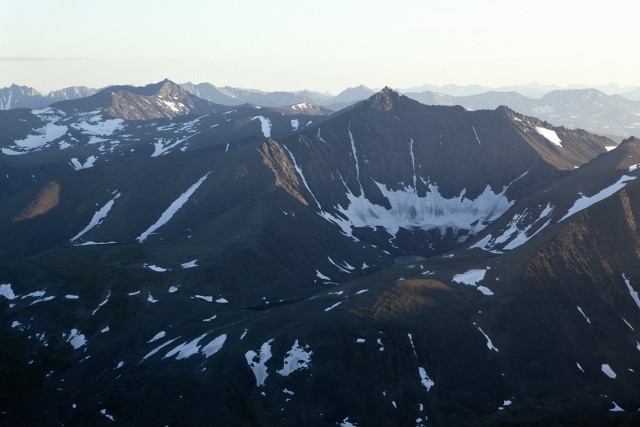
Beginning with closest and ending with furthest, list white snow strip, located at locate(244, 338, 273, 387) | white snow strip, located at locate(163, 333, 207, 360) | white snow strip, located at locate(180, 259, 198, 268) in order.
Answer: white snow strip, located at locate(244, 338, 273, 387)
white snow strip, located at locate(163, 333, 207, 360)
white snow strip, located at locate(180, 259, 198, 268)

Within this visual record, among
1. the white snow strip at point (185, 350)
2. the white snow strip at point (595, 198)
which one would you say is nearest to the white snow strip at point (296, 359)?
the white snow strip at point (185, 350)

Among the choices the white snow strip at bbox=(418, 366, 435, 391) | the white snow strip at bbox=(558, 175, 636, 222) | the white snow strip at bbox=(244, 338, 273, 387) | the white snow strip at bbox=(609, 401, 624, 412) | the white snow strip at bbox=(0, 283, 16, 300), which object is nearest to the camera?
the white snow strip at bbox=(609, 401, 624, 412)

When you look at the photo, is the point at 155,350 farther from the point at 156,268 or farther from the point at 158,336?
the point at 156,268

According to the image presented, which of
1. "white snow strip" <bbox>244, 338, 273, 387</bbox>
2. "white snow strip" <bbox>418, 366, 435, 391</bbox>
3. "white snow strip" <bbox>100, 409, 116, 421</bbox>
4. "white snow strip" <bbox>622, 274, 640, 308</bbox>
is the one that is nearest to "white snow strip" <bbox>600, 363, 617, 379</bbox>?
"white snow strip" <bbox>622, 274, 640, 308</bbox>

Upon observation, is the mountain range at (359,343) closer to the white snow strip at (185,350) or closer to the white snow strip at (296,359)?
the white snow strip at (296,359)

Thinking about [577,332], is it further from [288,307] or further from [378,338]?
[288,307]

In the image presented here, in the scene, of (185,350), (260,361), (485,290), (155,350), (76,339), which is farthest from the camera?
(76,339)

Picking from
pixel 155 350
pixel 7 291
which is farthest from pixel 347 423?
pixel 7 291

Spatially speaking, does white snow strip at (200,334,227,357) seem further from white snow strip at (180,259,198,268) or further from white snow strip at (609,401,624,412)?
white snow strip at (609,401,624,412)
